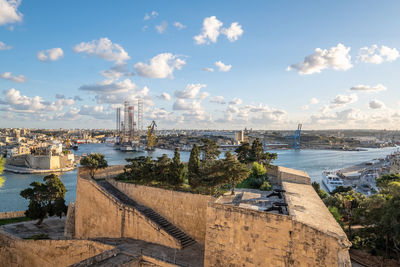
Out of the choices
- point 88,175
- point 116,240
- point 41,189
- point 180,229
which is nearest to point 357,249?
point 180,229

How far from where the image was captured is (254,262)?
681 centimetres

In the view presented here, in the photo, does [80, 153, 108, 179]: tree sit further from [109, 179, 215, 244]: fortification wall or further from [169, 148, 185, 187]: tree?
[169, 148, 185, 187]: tree

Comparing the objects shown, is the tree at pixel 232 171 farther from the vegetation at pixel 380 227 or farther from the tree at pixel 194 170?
the vegetation at pixel 380 227

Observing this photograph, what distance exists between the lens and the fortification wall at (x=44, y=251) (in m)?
10.2

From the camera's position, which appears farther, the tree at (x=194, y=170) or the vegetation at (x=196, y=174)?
the tree at (x=194, y=170)

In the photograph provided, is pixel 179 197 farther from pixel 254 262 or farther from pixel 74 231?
pixel 74 231

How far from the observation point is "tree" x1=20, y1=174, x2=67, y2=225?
48.0 feet

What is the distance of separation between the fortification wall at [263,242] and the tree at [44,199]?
11733mm

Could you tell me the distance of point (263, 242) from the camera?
6.68 metres

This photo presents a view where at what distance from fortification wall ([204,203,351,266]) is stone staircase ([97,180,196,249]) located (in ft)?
8.89

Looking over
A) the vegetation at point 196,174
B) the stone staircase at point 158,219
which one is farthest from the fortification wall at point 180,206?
the vegetation at point 196,174

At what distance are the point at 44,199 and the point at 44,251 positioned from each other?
15.6ft

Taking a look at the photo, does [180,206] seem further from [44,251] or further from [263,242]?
[44,251]

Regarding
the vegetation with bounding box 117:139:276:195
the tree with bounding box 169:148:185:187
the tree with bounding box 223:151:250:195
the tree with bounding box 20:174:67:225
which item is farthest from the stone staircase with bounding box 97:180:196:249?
the tree with bounding box 20:174:67:225
